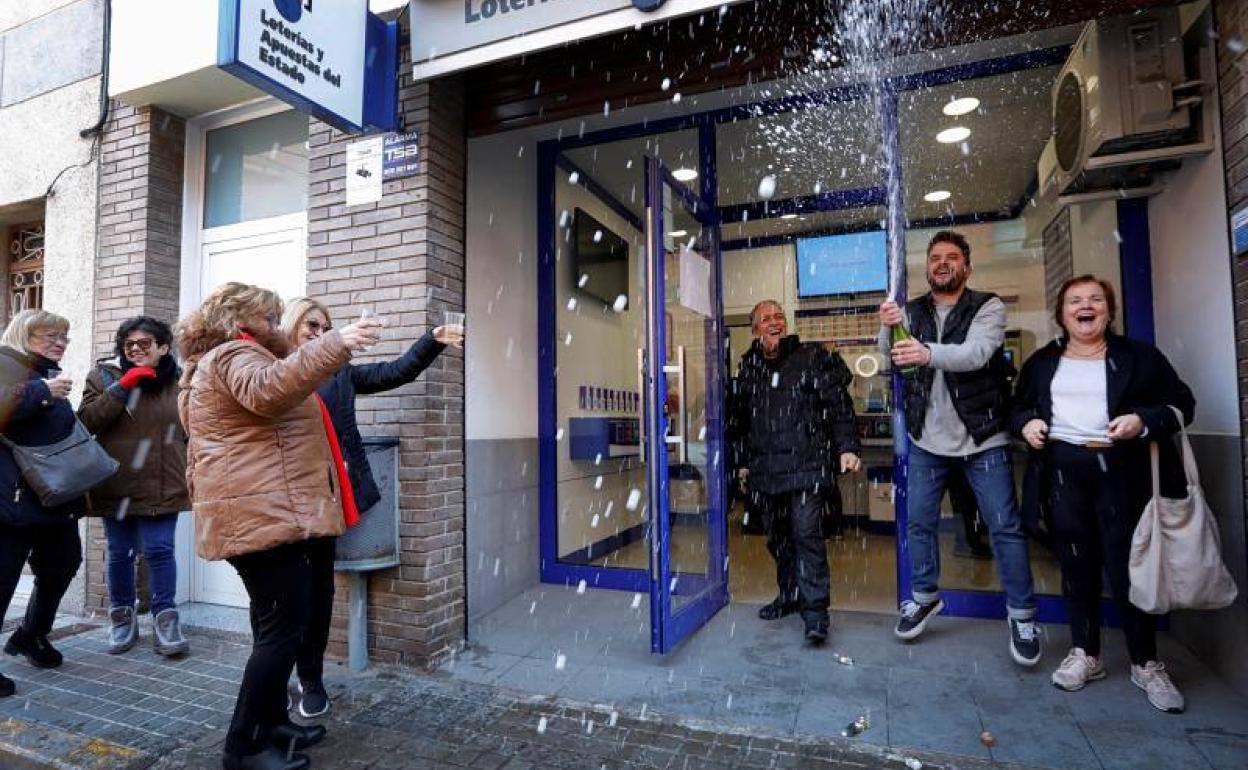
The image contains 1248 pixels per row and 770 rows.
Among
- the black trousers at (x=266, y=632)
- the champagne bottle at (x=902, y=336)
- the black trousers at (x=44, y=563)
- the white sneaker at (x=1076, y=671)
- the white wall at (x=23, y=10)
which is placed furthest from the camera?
the white wall at (x=23, y=10)

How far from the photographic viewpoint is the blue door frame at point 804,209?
4.12 metres

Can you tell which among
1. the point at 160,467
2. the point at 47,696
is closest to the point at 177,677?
the point at 47,696

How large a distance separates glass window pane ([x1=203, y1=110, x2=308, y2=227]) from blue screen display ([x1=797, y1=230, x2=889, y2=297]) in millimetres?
4583

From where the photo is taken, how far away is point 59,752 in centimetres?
296

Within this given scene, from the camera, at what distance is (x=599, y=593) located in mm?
5195

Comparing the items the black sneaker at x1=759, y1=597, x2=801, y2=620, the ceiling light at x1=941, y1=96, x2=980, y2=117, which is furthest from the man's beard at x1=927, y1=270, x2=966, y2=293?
the black sneaker at x1=759, y1=597, x2=801, y2=620

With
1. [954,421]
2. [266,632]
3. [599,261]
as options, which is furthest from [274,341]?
[599,261]

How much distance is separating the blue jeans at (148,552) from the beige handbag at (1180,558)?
491 cm

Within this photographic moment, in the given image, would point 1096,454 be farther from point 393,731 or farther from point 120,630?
point 120,630

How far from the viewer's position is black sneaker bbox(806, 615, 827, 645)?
3.95 meters

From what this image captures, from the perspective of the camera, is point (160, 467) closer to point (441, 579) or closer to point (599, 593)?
point (441, 579)

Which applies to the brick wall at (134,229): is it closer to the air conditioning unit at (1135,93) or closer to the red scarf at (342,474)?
the red scarf at (342,474)

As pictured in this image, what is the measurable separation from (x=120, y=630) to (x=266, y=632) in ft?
7.24

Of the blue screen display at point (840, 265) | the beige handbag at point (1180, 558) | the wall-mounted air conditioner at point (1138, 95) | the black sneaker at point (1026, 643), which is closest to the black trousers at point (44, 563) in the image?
the black sneaker at point (1026, 643)
